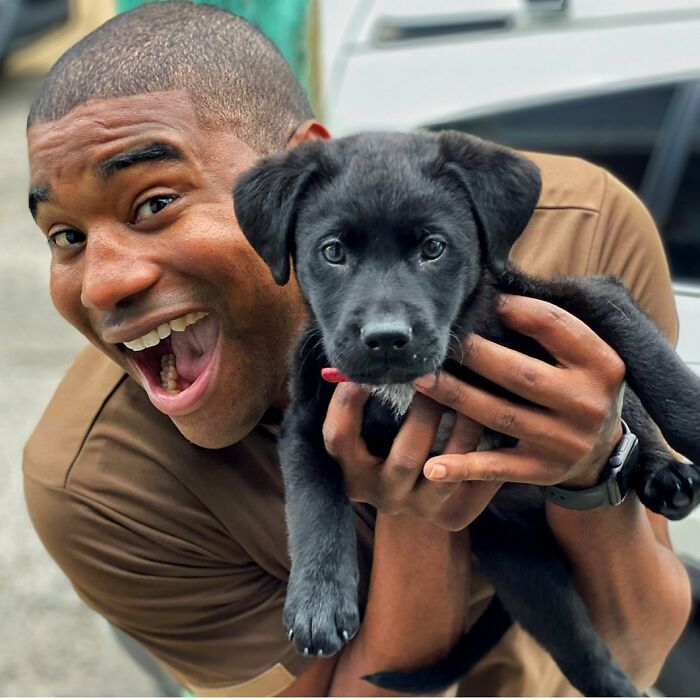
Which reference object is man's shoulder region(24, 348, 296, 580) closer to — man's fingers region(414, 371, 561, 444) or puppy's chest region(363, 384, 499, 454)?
puppy's chest region(363, 384, 499, 454)

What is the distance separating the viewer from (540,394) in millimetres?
2020

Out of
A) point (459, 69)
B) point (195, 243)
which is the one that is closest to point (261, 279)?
point (195, 243)

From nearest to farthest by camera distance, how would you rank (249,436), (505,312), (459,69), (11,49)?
1. (505,312)
2. (249,436)
3. (459,69)
4. (11,49)

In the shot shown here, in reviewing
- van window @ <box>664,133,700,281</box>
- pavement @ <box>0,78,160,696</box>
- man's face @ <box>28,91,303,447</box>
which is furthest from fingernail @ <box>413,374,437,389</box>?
pavement @ <box>0,78,160,696</box>

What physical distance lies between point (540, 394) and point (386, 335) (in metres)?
0.38

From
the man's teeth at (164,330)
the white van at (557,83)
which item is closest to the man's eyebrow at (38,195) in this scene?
the man's teeth at (164,330)

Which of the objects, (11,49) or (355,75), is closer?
(355,75)

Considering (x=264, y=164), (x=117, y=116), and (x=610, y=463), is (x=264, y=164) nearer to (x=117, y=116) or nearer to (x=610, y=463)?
(x=117, y=116)

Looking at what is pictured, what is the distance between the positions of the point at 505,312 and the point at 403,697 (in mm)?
1038

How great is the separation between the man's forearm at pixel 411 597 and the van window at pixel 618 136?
121cm

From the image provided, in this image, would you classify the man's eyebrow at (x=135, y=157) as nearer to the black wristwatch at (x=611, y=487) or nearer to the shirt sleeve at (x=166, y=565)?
the shirt sleeve at (x=166, y=565)

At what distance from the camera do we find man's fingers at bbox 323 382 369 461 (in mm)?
2078

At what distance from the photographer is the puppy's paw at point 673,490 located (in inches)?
85.3

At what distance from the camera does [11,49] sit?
1086 cm
